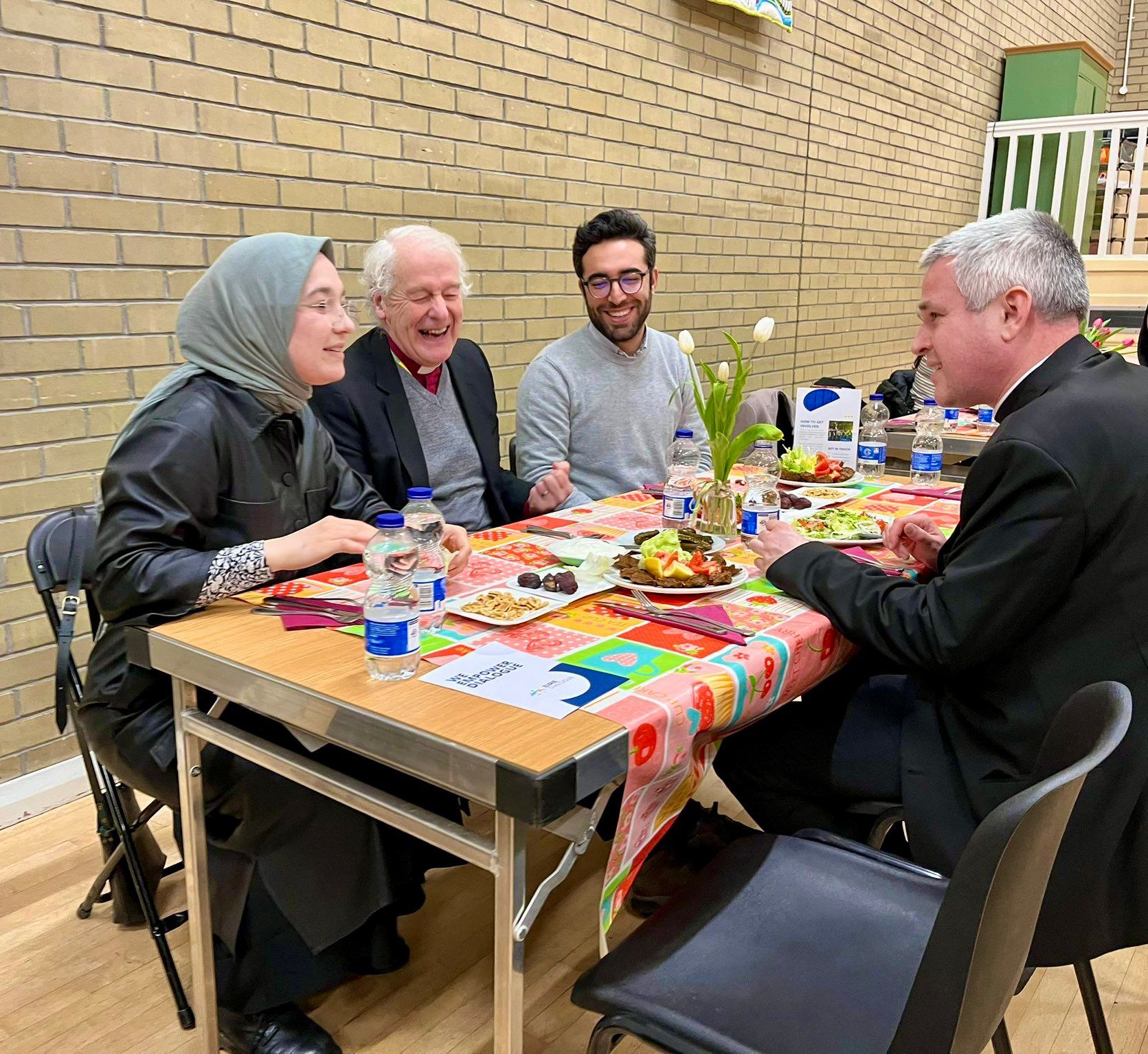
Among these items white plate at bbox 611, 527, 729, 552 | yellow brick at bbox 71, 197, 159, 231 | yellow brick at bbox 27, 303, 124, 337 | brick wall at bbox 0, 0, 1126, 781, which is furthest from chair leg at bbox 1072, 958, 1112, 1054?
yellow brick at bbox 71, 197, 159, 231

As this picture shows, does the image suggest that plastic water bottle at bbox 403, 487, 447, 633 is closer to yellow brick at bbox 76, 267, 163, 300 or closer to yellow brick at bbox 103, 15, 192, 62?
yellow brick at bbox 76, 267, 163, 300

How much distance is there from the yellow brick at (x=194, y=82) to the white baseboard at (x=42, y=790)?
1.92 metres

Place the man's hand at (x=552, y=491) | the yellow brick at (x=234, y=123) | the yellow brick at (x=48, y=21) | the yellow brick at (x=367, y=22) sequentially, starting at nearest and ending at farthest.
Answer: the yellow brick at (x=48, y=21) → the man's hand at (x=552, y=491) → the yellow brick at (x=234, y=123) → the yellow brick at (x=367, y=22)

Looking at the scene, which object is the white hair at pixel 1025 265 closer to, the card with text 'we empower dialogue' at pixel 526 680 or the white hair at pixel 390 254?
the card with text 'we empower dialogue' at pixel 526 680

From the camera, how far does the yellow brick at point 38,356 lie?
2.51 m

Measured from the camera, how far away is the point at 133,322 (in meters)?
2.77

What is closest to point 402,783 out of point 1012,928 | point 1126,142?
point 1012,928

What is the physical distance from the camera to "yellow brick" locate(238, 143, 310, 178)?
2996 mm

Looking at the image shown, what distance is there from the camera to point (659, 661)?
4.70ft

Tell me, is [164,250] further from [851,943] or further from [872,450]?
[851,943]

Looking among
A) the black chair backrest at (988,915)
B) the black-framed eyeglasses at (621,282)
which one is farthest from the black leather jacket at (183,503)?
the black-framed eyeglasses at (621,282)

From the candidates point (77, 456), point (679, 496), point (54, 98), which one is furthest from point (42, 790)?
point (679, 496)

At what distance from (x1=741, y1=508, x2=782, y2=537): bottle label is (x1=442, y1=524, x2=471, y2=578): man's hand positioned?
0.60 metres

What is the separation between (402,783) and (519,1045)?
759 millimetres
